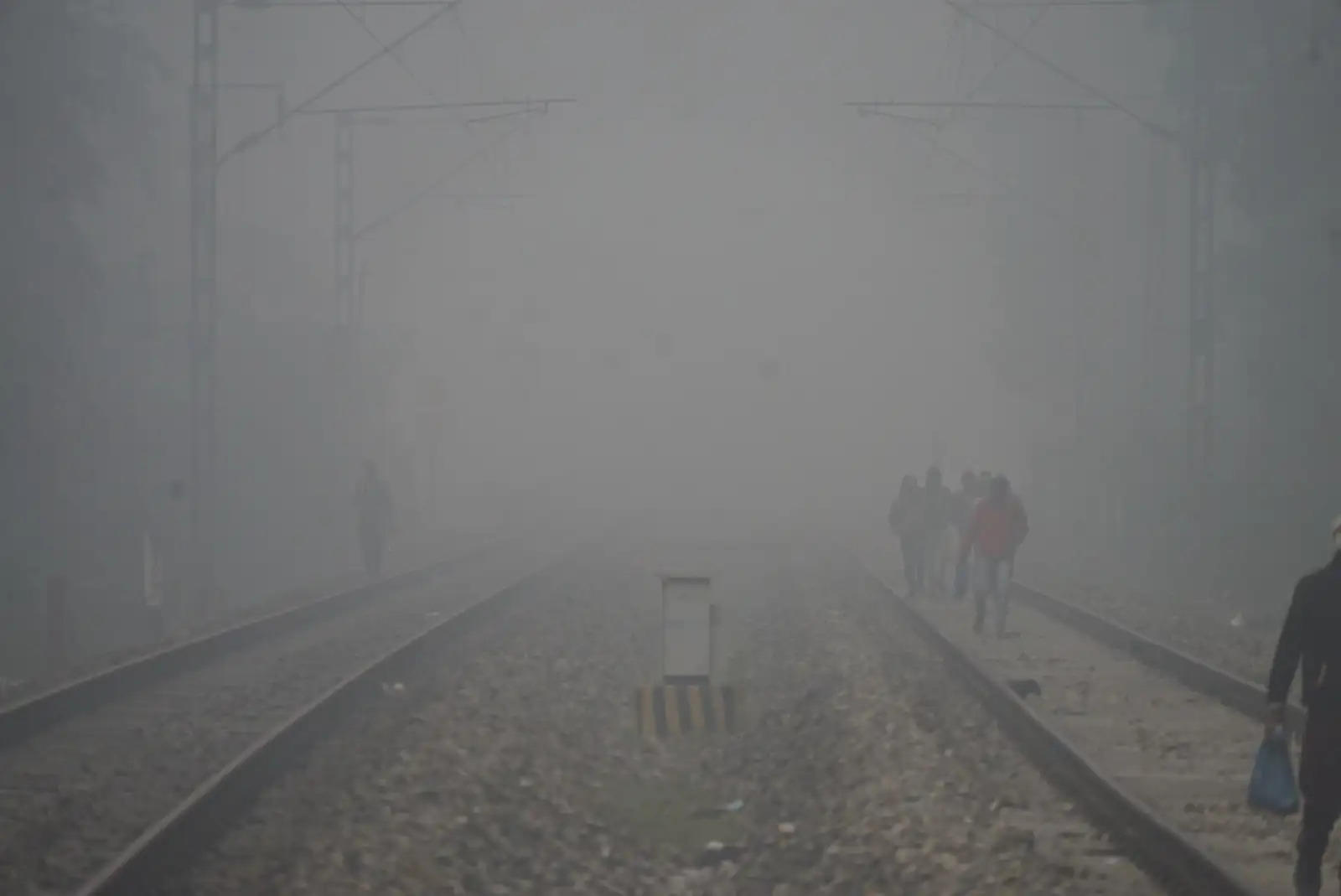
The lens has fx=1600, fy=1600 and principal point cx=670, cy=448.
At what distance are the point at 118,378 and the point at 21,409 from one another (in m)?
5.79

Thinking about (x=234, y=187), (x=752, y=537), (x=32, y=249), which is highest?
(x=234, y=187)

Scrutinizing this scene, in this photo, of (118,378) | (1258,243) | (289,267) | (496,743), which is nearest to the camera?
(496,743)

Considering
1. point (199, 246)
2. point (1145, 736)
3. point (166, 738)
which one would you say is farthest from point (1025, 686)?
point (199, 246)

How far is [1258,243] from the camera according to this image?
124 ft

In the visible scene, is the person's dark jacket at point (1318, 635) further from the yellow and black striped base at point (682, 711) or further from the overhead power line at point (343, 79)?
the overhead power line at point (343, 79)

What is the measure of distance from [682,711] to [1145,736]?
13.0 ft

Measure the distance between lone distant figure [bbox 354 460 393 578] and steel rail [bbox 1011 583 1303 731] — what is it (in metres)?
13.1

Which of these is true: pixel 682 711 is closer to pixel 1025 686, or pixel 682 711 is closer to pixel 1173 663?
pixel 1025 686

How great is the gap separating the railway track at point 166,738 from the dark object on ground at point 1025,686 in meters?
6.30

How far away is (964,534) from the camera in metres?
20.6

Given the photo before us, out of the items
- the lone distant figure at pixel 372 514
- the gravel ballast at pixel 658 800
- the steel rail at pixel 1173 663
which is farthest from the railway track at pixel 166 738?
the steel rail at pixel 1173 663

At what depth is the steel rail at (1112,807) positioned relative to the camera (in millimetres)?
8172

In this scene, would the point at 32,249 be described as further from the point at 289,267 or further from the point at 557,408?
the point at 557,408

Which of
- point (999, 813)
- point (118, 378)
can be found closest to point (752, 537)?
point (118, 378)
